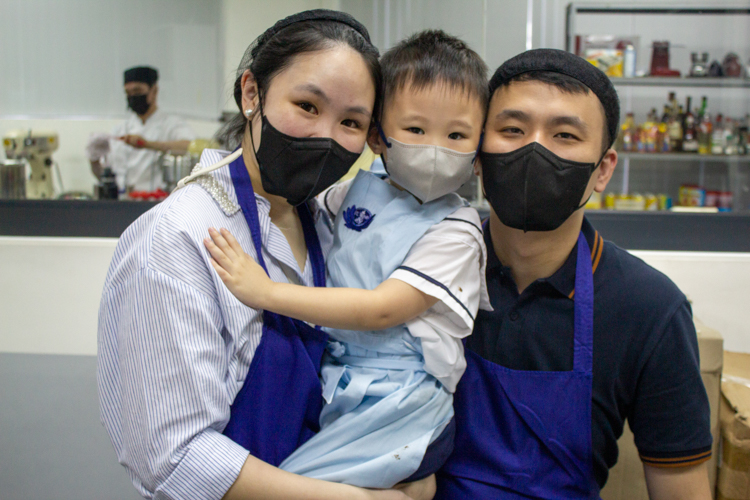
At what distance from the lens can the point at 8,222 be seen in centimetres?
257

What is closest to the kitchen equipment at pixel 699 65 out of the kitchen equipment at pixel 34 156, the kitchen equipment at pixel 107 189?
the kitchen equipment at pixel 107 189

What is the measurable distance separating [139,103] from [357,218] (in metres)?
3.58

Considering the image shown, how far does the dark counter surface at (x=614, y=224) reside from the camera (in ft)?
8.13

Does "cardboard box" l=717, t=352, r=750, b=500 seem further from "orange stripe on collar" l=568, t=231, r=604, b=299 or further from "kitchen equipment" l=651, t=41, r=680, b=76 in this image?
"kitchen equipment" l=651, t=41, r=680, b=76

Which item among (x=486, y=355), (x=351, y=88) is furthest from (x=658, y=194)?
(x=351, y=88)

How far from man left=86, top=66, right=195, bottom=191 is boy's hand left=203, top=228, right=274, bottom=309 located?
2952 mm

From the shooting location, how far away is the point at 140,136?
411 cm

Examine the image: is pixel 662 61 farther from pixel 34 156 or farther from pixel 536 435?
pixel 34 156

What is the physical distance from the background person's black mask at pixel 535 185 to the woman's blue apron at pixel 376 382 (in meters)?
0.11

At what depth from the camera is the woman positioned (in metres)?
0.98

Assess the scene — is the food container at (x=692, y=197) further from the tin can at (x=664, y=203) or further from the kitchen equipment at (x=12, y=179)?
the kitchen equipment at (x=12, y=179)

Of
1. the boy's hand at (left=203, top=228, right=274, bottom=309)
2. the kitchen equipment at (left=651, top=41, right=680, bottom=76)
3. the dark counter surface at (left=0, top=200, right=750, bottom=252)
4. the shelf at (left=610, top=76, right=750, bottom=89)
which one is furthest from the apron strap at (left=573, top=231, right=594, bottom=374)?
the kitchen equipment at (left=651, top=41, right=680, bottom=76)

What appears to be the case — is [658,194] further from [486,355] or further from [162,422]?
[162,422]

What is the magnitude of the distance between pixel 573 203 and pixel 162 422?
3.26 feet
